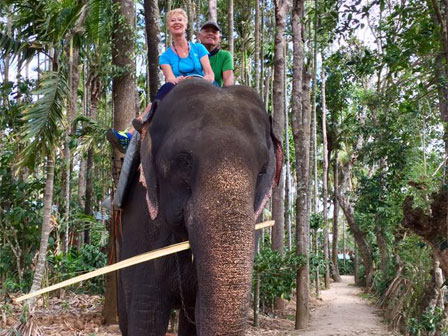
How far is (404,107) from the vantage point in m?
8.76

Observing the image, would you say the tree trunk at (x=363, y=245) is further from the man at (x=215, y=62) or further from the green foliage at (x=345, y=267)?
the man at (x=215, y=62)

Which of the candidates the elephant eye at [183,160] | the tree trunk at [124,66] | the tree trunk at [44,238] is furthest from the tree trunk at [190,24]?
the elephant eye at [183,160]

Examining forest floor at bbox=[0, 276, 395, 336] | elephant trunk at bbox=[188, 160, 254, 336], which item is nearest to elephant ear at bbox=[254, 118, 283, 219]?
elephant trunk at bbox=[188, 160, 254, 336]

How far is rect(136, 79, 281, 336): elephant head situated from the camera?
8.15 feet

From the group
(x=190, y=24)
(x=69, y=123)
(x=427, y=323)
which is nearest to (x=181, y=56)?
(x=69, y=123)

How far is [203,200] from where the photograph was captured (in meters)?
2.61

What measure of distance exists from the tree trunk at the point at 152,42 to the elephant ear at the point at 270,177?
3867 mm

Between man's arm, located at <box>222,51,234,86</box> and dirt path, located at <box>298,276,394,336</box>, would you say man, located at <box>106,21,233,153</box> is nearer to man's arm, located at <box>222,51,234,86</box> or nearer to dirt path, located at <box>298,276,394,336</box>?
man's arm, located at <box>222,51,234,86</box>

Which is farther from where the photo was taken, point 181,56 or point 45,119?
point 45,119

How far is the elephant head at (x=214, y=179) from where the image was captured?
2.48 meters

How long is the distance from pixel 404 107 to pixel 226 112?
21.5 feet

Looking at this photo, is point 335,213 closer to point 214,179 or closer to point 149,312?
point 149,312

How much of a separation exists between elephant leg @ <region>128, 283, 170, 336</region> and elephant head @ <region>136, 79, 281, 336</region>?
595mm

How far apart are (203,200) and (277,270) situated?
29.8 feet
